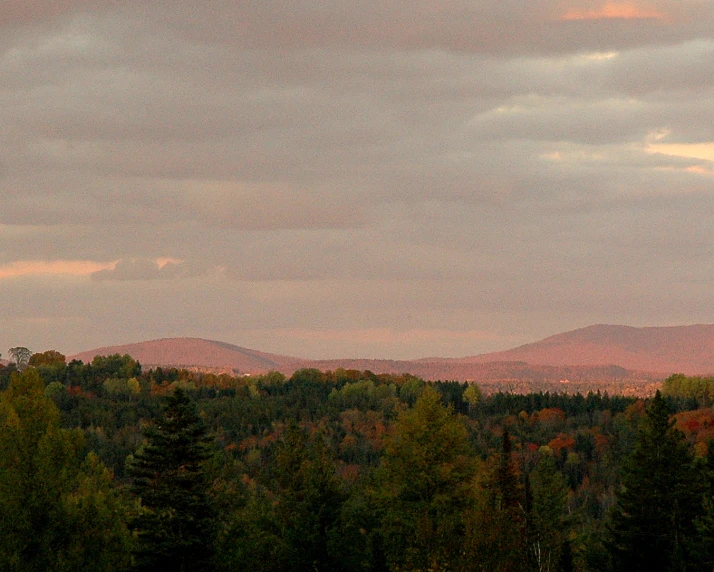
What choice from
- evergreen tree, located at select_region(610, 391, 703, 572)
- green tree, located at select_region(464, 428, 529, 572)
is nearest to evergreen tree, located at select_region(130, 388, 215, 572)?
green tree, located at select_region(464, 428, 529, 572)

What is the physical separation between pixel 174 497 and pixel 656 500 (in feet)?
108

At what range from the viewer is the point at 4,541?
Answer: 163 feet

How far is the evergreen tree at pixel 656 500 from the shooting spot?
2744 inches

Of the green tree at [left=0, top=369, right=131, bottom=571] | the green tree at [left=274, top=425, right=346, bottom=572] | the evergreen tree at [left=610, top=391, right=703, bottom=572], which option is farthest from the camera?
the green tree at [left=274, top=425, right=346, bottom=572]

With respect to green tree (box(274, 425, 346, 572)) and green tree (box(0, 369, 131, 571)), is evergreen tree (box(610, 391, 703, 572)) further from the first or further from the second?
green tree (box(0, 369, 131, 571))

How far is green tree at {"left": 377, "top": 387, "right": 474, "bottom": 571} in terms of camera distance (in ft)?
213

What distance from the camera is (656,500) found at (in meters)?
71.2

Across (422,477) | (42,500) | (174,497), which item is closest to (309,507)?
(422,477)

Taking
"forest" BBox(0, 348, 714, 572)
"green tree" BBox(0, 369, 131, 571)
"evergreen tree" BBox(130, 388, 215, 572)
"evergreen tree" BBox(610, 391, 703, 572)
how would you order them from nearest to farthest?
"green tree" BBox(0, 369, 131, 571), "forest" BBox(0, 348, 714, 572), "evergreen tree" BBox(130, 388, 215, 572), "evergreen tree" BBox(610, 391, 703, 572)

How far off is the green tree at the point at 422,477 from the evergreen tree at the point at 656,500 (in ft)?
38.0

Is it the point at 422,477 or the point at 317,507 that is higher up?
the point at 422,477

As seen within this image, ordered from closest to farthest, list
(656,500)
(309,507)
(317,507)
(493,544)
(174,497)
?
1. (493,544)
2. (174,497)
3. (656,500)
4. (309,507)
5. (317,507)

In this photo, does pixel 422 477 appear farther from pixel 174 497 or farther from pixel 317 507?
pixel 174 497

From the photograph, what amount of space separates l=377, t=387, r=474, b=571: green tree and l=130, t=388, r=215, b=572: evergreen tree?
13.4m
